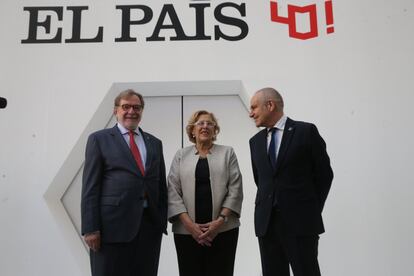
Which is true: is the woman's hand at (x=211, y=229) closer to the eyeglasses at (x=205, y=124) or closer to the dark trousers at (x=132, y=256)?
the dark trousers at (x=132, y=256)

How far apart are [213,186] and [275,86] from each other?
1.46m

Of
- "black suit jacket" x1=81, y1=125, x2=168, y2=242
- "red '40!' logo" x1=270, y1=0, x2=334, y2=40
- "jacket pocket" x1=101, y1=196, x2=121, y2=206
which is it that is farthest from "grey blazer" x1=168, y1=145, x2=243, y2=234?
"red '40!' logo" x1=270, y1=0, x2=334, y2=40

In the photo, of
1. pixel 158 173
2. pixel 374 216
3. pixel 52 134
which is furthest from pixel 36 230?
pixel 374 216

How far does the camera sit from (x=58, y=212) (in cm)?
353

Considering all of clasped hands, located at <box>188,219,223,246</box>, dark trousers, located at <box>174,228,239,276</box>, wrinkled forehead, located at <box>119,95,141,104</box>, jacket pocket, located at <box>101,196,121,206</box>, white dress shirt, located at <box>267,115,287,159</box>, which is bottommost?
dark trousers, located at <box>174,228,239,276</box>

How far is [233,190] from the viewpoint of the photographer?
101 inches

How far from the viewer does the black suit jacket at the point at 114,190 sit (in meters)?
2.09

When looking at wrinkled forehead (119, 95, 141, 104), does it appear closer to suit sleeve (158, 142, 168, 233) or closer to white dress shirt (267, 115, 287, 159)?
suit sleeve (158, 142, 168, 233)

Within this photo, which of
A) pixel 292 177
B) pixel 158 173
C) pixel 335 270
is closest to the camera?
pixel 292 177

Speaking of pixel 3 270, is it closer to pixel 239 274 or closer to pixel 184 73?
pixel 239 274

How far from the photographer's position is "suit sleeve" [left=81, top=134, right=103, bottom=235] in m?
2.05

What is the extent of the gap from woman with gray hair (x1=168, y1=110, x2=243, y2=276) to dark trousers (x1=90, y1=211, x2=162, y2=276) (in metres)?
0.29

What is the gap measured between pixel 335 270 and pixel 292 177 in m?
1.64

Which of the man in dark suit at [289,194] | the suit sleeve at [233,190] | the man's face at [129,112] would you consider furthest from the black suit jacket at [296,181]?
the man's face at [129,112]
